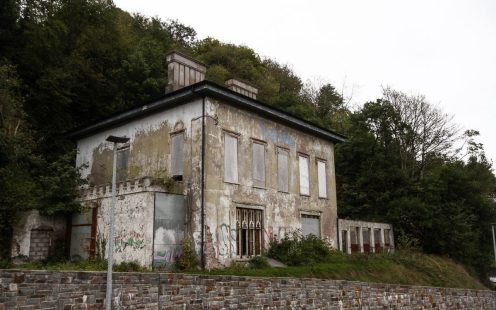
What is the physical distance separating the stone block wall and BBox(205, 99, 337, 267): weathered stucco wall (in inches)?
161

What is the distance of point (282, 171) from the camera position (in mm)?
20578

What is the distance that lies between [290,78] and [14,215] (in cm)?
3696

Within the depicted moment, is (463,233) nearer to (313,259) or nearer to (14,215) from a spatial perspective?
(313,259)

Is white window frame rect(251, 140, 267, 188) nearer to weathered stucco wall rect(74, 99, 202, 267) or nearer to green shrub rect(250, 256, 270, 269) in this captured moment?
weathered stucco wall rect(74, 99, 202, 267)

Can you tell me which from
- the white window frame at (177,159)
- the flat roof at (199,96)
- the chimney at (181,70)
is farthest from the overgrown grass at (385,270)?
the chimney at (181,70)

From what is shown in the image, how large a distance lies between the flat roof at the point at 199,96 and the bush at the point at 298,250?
5039 mm

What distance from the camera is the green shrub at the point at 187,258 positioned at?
52.2 ft

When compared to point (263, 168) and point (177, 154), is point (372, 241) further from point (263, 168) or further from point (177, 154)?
point (177, 154)

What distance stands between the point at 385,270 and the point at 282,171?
646 cm

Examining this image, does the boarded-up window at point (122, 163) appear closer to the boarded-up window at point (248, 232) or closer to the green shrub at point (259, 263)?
the boarded-up window at point (248, 232)

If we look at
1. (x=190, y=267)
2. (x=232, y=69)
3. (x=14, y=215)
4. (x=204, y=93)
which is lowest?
(x=190, y=267)

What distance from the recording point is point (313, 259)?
18.9 meters

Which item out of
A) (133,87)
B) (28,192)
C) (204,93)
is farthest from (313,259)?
(133,87)

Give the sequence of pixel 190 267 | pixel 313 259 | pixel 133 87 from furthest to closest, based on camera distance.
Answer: pixel 133 87 → pixel 313 259 → pixel 190 267
